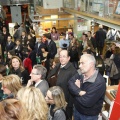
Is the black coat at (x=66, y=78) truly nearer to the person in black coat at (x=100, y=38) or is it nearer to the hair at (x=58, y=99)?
the hair at (x=58, y=99)

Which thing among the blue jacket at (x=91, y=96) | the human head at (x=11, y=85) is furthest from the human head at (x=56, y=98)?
the human head at (x=11, y=85)

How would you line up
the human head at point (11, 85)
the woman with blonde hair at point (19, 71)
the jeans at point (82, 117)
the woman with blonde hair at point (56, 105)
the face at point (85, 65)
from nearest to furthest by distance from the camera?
the woman with blonde hair at point (56, 105)
the face at point (85, 65)
the jeans at point (82, 117)
the human head at point (11, 85)
the woman with blonde hair at point (19, 71)

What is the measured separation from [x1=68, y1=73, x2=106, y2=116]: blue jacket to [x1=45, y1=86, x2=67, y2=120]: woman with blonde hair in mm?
361

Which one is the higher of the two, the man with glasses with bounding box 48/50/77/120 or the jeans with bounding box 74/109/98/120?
the man with glasses with bounding box 48/50/77/120

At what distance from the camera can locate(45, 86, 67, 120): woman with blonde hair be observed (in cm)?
276

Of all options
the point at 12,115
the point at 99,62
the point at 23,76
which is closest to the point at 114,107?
the point at 12,115

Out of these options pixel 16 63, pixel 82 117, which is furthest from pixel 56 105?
pixel 16 63

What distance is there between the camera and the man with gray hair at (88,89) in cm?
305

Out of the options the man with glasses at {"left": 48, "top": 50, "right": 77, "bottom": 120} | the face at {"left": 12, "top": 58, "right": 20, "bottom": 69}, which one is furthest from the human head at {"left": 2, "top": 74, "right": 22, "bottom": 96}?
the face at {"left": 12, "top": 58, "right": 20, "bottom": 69}

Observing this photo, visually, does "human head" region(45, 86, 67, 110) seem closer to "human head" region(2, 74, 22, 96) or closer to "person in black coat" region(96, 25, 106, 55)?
"human head" region(2, 74, 22, 96)

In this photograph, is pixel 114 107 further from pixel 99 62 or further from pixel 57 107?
pixel 99 62

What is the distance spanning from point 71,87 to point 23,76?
5.52 ft

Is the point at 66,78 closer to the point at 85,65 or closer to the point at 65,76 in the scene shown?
the point at 65,76

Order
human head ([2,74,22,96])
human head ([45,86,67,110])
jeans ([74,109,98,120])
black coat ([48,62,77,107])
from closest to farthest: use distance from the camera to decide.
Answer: human head ([45,86,67,110]) → jeans ([74,109,98,120]) → human head ([2,74,22,96]) → black coat ([48,62,77,107])
